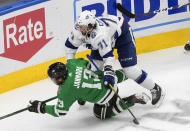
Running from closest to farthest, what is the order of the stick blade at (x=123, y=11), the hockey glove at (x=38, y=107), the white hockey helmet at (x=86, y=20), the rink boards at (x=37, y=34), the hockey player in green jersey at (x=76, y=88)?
the hockey player in green jersey at (x=76, y=88), the white hockey helmet at (x=86, y=20), the hockey glove at (x=38, y=107), the rink boards at (x=37, y=34), the stick blade at (x=123, y=11)

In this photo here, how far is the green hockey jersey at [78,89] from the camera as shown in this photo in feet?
11.8

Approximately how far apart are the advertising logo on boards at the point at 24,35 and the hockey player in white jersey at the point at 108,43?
963mm

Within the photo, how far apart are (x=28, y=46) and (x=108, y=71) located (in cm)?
161

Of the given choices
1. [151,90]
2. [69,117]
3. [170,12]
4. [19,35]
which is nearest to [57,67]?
[69,117]

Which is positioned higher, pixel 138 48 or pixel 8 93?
pixel 138 48

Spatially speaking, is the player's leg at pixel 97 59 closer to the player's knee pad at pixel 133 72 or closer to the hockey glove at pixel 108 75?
the player's knee pad at pixel 133 72

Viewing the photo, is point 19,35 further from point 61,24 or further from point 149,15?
point 149,15

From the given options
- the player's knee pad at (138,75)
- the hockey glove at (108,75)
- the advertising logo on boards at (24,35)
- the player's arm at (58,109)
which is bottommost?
the player's arm at (58,109)

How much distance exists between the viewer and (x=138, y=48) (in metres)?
5.70

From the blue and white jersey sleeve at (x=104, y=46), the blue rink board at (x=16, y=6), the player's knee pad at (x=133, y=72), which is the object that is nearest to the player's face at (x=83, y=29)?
the blue and white jersey sleeve at (x=104, y=46)

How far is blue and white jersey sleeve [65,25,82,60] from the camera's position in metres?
3.99

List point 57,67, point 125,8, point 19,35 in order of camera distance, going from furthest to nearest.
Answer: point 125,8, point 19,35, point 57,67

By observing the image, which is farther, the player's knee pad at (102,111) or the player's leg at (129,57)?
the player's leg at (129,57)

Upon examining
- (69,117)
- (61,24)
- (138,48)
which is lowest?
(69,117)
